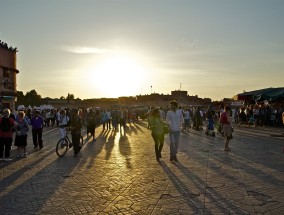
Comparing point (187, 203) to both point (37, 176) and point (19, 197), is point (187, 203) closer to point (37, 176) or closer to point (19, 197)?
point (19, 197)

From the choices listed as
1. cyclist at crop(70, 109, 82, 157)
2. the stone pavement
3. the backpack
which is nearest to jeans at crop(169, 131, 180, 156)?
the stone pavement

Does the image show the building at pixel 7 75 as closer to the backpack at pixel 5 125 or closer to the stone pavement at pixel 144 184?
the backpack at pixel 5 125

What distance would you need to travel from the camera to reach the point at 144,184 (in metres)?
7.40

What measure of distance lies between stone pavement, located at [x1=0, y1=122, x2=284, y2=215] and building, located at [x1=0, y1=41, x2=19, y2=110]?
83.1ft

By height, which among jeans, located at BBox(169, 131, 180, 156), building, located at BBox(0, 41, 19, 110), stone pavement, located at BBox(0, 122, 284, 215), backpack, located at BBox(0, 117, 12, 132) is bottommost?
stone pavement, located at BBox(0, 122, 284, 215)

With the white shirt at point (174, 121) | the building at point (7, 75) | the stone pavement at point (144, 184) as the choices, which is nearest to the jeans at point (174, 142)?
the white shirt at point (174, 121)

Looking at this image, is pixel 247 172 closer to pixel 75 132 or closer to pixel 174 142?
pixel 174 142

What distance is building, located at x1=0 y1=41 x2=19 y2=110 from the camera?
34344mm

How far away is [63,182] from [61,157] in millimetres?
4230

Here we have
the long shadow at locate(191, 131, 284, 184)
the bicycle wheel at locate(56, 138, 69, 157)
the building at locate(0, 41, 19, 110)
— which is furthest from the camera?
the building at locate(0, 41, 19, 110)

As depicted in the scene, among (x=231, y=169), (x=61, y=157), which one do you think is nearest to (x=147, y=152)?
(x=61, y=157)

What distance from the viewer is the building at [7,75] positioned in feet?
113

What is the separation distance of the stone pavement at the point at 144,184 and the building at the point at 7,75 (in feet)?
83.1

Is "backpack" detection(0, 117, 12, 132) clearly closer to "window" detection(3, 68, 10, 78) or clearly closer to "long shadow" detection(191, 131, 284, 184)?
"long shadow" detection(191, 131, 284, 184)
